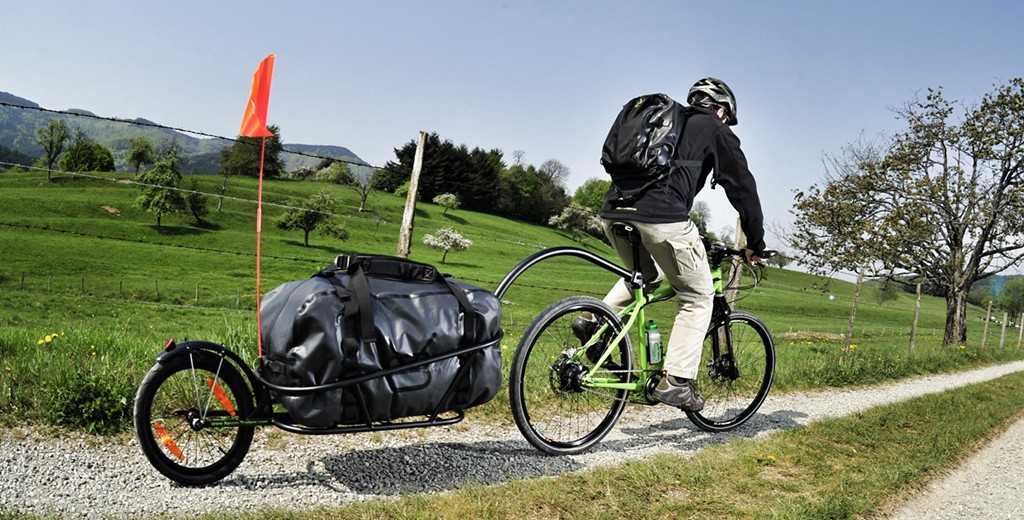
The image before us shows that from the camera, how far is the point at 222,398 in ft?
11.9

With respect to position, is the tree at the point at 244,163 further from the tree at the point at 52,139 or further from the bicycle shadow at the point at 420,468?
the bicycle shadow at the point at 420,468

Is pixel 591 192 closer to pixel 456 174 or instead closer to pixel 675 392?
pixel 456 174

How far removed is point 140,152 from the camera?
205ft

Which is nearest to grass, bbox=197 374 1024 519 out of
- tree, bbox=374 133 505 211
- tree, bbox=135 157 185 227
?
tree, bbox=135 157 185 227

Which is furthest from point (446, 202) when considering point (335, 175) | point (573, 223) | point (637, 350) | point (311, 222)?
point (637, 350)

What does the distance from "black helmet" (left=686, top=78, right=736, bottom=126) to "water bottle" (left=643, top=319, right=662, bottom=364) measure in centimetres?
154

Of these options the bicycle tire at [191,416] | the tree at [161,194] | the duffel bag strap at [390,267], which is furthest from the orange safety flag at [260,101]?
the tree at [161,194]

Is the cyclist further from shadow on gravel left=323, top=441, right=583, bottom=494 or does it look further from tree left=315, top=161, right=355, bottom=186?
tree left=315, top=161, right=355, bottom=186

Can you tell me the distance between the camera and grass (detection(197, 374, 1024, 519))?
340 centimetres

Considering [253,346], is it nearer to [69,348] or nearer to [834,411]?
[69,348]

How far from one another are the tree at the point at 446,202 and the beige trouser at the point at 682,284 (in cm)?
A: 6155

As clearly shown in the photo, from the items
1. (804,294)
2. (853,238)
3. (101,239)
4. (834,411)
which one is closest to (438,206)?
(101,239)

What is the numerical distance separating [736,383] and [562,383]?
2005mm

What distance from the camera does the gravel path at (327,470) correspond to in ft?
11.2
